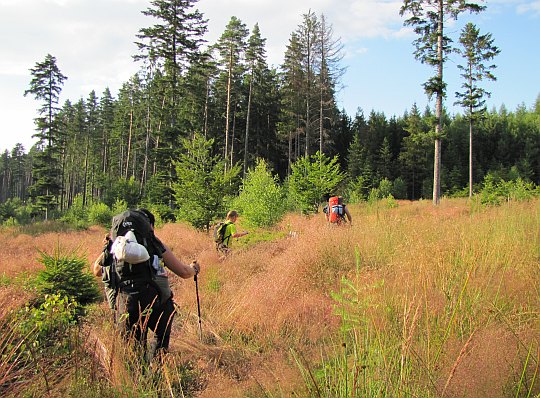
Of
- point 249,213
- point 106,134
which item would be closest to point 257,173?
point 249,213

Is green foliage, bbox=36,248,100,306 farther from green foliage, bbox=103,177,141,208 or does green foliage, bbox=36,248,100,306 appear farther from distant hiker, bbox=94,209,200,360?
green foliage, bbox=103,177,141,208

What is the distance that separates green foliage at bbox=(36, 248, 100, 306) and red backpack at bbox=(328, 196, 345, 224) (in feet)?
17.8

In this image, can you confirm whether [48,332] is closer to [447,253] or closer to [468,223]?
[447,253]

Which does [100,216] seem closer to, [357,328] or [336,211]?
[336,211]

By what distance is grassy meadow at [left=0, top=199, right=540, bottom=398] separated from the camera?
202 centimetres

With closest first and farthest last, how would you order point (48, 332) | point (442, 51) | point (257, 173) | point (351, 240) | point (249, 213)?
point (48, 332) → point (351, 240) → point (249, 213) → point (257, 173) → point (442, 51)

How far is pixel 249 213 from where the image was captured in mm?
15180

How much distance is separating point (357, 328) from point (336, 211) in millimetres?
6979

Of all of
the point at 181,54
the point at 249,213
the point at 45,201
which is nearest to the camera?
the point at 249,213

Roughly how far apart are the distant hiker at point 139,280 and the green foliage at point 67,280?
3.96 meters

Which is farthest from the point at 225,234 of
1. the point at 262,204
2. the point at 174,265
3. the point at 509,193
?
the point at 262,204

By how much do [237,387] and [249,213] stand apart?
12.2m

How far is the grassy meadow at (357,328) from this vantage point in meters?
2.02

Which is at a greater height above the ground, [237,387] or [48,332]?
[48,332]
